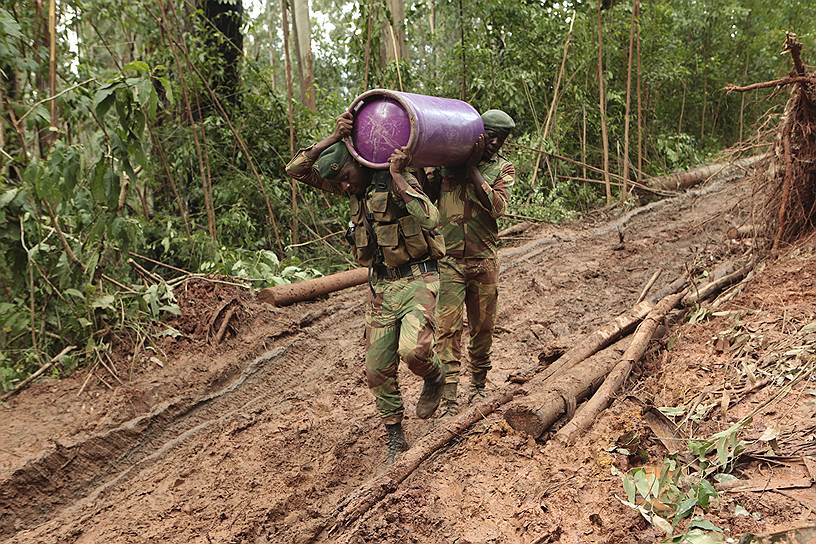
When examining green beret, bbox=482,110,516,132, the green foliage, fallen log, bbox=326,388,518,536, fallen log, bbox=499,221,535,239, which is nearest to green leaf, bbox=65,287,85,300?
fallen log, bbox=326,388,518,536

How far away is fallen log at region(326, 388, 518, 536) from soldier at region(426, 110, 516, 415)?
0.55m

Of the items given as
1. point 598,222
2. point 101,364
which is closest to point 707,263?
point 598,222

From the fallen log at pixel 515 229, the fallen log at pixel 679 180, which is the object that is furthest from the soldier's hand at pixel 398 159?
the fallen log at pixel 679 180

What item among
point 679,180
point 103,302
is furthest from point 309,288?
point 679,180

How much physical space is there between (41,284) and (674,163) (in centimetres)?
1264

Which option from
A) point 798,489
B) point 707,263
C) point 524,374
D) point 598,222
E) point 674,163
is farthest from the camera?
point 674,163

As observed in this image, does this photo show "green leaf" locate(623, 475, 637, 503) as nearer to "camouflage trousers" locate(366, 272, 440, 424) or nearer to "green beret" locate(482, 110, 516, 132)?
"camouflage trousers" locate(366, 272, 440, 424)

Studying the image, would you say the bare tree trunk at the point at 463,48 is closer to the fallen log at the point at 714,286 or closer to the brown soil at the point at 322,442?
the brown soil at the point at 322,442

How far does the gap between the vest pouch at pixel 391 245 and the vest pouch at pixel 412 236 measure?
33 millimetres

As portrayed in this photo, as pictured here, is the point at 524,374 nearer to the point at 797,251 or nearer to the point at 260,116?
the point at 797,251

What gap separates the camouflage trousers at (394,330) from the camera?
391 cm

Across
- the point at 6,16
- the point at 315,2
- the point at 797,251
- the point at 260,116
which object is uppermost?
the point at 315,2

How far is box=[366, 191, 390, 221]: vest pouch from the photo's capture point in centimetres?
392

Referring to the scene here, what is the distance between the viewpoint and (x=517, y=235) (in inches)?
384
